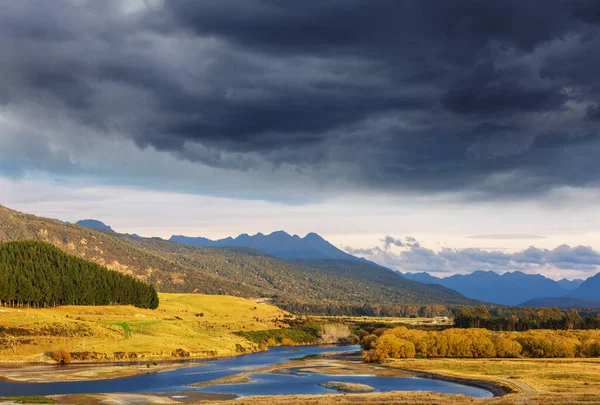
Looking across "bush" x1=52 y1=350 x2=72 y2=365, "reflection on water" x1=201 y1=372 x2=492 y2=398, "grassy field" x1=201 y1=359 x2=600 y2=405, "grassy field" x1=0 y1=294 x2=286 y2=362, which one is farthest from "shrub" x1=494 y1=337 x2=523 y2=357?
"bush" x1=52 y1=350 x2=72 y2=365

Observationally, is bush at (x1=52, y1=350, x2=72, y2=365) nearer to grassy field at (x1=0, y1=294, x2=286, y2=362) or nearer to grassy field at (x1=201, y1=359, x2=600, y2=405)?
grassy field at (x1=0, y1=294, x2=286, y2=362)

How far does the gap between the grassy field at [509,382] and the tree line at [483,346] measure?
994cm

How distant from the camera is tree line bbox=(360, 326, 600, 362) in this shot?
16254cm

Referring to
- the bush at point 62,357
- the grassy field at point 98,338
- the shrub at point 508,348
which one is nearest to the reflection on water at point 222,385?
the grassy field at point 98,338

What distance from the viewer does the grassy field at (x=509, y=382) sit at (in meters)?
91.9

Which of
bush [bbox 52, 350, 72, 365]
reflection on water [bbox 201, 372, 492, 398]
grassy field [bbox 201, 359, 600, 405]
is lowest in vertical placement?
bush [bbox 52, 350, 72, 365]

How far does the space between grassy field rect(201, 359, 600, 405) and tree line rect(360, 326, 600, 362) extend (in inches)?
391

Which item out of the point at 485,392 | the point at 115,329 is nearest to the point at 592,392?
the point at 485,392

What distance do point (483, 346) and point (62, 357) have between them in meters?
108

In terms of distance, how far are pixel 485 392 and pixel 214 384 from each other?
5004 cm

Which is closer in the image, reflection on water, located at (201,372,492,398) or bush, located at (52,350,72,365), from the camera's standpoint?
reflection on water, located at (201,372,492,398)

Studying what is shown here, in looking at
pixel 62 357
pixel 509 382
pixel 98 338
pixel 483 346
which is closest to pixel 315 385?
pixel 509 382

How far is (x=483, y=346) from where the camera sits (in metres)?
166

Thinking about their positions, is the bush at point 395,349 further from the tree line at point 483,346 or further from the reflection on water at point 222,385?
the reflection on water at point 222,385
